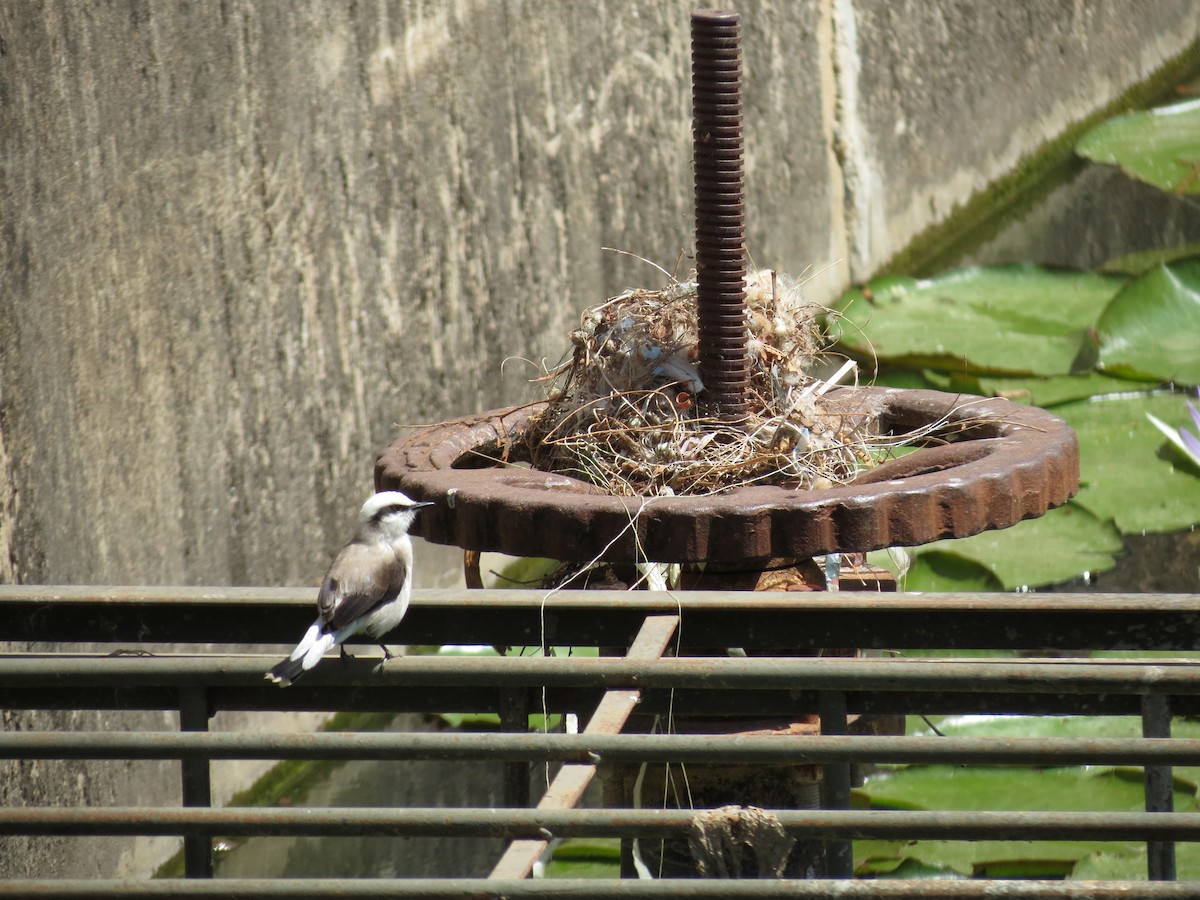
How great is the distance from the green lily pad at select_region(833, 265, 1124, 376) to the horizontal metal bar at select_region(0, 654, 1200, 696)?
3.15m

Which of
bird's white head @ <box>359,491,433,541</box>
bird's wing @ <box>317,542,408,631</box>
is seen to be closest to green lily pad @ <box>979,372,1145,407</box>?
bird's white head @ <box>359,491,433,541</box>

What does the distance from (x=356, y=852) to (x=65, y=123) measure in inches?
65.9

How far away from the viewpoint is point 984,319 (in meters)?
4.97

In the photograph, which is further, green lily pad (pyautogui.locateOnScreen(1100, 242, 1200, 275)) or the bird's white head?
green lily pad (pyautogui.locateOnScreen(1100, 242, 1200, 275))

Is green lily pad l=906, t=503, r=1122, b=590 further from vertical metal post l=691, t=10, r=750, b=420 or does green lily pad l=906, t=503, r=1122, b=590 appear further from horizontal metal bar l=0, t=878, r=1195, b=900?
horizontal metal bar l=0, t=878, r=1195, b=900

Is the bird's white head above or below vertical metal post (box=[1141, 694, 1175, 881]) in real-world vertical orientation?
above

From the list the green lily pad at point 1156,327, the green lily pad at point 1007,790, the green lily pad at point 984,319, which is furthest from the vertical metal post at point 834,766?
the green lily pad at point 1156,327

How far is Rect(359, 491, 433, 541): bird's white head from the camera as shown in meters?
2.15

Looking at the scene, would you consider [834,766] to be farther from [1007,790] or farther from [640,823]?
[1007,790]

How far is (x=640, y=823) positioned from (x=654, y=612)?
12.9 inches

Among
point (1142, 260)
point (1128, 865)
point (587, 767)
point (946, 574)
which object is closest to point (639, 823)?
point (587, 767)

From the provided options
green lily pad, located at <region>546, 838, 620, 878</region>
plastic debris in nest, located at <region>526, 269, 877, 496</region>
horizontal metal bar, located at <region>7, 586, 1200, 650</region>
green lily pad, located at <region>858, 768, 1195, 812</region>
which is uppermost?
plastic debris in nest, located at <region>526, 269, 877, 496</region>

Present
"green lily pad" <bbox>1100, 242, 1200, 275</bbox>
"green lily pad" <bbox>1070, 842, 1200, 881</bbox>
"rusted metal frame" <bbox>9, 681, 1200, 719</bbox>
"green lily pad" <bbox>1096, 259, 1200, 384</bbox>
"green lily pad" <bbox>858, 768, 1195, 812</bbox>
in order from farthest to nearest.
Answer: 1. "green lily pad" <bbox>1100, 242, 1200, 275</bbox>
2. "green lily pad" <bbox>1096, 259, 1200, 384</bbox>
3. "green lily pad" <bbox>858, 768, 1195, 812</bbox>
4. "green lily pad" <bbox>1070, 842, 1200, 881</bbox>
5. "rusted metal frame" <bbox>9, 681, 1200, 719</bbox>

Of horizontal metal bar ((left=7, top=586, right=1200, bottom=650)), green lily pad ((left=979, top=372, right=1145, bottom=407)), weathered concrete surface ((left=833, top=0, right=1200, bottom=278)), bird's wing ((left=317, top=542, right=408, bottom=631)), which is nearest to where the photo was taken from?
horizontal metal bar ((left=7, top=586, right=1200, bottom=650))
